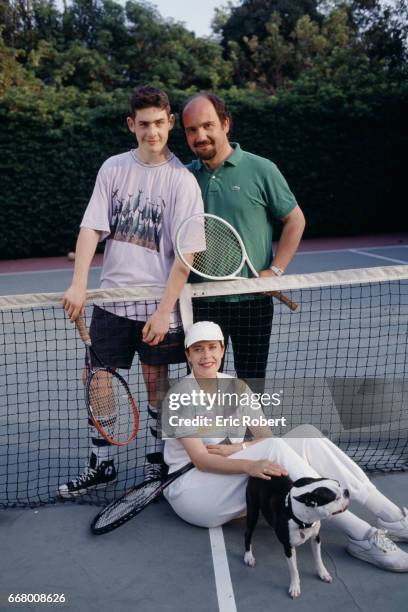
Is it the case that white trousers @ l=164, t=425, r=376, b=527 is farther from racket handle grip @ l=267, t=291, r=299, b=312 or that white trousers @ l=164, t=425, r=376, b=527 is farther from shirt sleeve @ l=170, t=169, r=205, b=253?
shirt sleeve @ l=170, t=169, r=205, b=253

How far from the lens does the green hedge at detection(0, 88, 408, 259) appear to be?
13016mm

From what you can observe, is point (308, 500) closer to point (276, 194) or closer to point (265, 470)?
point (265, 470)

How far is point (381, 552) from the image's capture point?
2.64 metres

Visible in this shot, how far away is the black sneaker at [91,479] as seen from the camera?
337 centimetres

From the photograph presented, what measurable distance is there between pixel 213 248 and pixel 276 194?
0.41 metres

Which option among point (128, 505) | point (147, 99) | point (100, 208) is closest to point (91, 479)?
point (128, 505)

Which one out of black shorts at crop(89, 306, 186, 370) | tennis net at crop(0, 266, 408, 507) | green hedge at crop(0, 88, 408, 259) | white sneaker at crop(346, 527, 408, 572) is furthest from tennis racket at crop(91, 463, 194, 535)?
green hedge at crop(0, 88, 408, 259)

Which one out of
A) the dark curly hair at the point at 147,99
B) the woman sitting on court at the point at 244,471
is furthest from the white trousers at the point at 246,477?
the dark curly hair at the point at 147,99

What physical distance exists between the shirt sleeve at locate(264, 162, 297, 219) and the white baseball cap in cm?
69

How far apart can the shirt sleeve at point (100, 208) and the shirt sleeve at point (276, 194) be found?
30.2 inches

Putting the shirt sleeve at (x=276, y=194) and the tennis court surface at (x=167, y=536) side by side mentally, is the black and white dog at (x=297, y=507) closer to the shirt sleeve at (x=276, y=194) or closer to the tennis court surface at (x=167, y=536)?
the tennis court surface at (x=167, y=536)

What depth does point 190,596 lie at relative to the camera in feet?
8.36

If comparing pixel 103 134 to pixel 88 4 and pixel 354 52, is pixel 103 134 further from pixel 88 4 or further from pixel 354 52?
pixel 88 4

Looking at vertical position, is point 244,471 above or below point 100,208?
below
